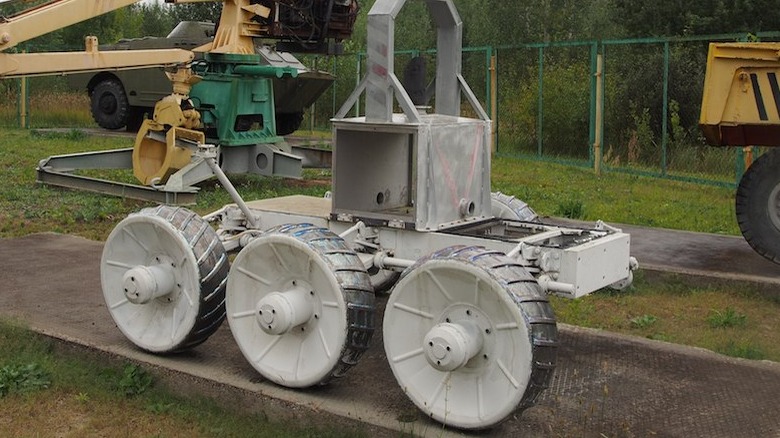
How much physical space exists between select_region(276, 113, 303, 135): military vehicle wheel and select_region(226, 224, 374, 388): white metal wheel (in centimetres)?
1387

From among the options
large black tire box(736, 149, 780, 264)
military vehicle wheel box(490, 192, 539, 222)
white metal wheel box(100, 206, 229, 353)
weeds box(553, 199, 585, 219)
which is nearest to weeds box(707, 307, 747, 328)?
large black tire box(736, 149, 780, 264)

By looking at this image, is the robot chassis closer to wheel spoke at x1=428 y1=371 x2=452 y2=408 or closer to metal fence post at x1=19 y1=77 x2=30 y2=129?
wheel spoke at x1=428 y1=371 x2=452 y2=408

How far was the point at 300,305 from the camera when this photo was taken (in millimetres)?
4438

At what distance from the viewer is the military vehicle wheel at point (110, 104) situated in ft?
62.2

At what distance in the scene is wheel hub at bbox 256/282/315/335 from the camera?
4.36 m

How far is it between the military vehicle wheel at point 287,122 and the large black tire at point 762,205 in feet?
37.6

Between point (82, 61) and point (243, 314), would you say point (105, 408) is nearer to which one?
point (243, 314)

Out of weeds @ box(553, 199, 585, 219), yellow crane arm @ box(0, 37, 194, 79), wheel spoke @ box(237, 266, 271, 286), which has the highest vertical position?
yellow crane arm @ box(0, 37, 194, 79)

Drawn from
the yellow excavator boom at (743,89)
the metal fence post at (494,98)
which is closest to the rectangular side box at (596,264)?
the yellow excavator boom at (743,89)

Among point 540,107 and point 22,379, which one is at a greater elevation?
point 540,107

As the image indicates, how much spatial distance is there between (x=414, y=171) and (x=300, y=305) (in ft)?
2.78

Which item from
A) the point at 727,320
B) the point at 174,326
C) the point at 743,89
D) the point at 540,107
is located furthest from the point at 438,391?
the point at 540,107

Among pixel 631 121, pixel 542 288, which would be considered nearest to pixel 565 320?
pixel 542 288

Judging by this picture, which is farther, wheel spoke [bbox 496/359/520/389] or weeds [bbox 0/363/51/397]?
weeds [bbox 0/363/51/397]
